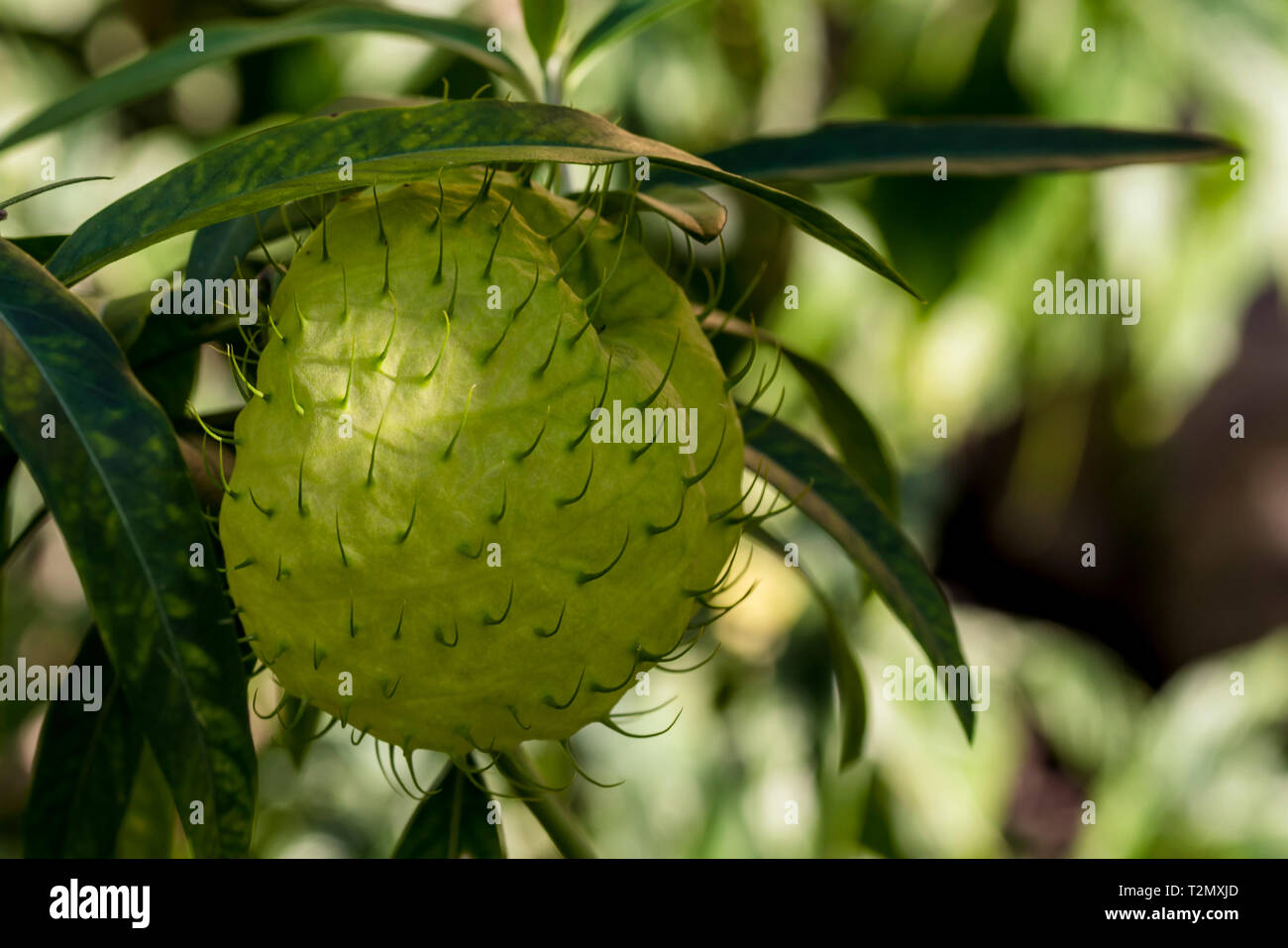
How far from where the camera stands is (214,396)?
1446 millimetres

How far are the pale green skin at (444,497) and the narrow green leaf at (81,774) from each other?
0.16 meters

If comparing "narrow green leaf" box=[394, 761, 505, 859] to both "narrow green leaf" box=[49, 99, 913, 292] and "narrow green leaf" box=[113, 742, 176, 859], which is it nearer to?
"narrow green leaf" box=[113, 742, 176, 859]

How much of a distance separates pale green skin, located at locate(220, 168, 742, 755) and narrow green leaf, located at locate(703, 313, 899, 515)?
0.20m

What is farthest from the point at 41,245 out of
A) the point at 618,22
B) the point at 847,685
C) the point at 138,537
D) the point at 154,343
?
the point at 847,685

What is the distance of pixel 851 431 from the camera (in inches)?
21.1

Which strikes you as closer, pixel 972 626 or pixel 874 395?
pixel 874 395

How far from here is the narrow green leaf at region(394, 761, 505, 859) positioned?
1.44 feet

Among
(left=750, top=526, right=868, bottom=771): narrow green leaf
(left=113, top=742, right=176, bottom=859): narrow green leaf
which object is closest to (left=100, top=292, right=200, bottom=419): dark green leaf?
(left=113, top=742, right=176, bottom=859): narrow green leaf

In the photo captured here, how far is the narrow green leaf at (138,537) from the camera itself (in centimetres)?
28

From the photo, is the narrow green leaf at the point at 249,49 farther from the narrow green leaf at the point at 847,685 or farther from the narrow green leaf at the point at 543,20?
the narrow green leaf at the point at 847,685
